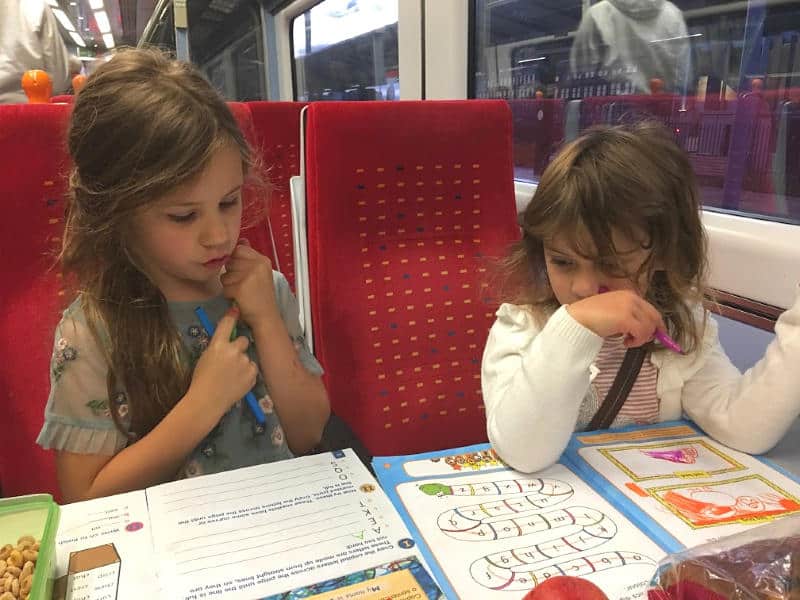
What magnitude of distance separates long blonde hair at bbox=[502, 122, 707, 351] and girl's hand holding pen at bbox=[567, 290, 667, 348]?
0.33 feet

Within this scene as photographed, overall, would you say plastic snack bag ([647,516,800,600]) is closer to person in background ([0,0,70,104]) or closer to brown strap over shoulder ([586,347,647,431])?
brown strap over shoulder ([586,347,647,431])

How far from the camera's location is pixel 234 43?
4266mm

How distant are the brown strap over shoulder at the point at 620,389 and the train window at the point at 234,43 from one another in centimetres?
346

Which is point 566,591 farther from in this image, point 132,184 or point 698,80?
point 698,80

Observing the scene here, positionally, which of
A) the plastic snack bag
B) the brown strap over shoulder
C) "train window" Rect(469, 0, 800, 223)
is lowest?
the brown strap over shoulder

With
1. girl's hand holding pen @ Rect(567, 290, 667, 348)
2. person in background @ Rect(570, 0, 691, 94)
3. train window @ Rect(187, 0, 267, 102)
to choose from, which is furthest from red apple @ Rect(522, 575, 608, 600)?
train window @ Rect(187, 0, 267, 102)

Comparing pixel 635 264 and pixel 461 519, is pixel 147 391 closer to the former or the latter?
pixel 461 519

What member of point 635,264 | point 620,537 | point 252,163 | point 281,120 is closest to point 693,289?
point 635,264

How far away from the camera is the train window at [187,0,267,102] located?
397 centimetres

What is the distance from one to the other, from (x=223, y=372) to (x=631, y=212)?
2.09 ft

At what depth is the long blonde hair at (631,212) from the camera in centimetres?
95

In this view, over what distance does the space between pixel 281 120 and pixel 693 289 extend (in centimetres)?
122

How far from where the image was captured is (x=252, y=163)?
1025 mm

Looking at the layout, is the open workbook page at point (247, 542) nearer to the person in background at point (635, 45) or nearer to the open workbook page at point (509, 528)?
the open workbook page at point (509, 528)
